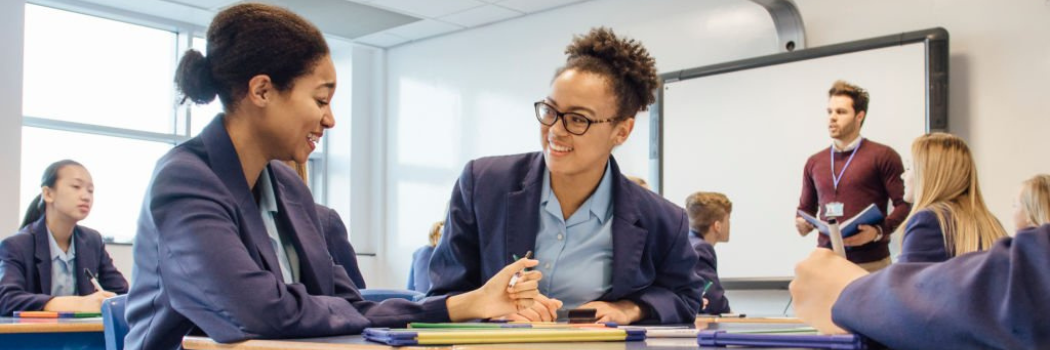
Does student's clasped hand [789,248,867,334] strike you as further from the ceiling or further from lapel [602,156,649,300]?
the ceiling

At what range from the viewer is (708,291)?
12.8 feet

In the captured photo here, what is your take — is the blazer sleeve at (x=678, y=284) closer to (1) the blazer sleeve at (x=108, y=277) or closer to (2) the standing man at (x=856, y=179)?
(1) the blazer sleeve at (x=108, y=277)

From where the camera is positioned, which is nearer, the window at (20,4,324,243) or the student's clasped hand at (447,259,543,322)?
the student's clasped hand at (447,259,543,322)

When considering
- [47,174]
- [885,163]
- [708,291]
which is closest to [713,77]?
[885,163]

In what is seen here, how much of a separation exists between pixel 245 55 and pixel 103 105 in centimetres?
627

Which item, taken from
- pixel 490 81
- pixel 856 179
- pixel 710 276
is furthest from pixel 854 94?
pixel 490 81

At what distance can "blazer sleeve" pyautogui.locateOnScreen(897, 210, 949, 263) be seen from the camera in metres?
3.33

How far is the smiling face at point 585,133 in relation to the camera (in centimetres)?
216

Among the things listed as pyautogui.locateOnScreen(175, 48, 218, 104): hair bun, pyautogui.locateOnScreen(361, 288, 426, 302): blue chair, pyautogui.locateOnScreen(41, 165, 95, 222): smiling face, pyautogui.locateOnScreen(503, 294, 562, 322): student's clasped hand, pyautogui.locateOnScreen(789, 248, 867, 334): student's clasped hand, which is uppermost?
pyautogui.locateOnScreen(175, 48, 218, 104): hair bun

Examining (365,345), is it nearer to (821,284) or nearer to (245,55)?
(821,284)

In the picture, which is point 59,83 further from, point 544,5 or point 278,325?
point 278,325

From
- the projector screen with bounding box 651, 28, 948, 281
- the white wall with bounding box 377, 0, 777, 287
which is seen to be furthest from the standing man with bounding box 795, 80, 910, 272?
the white wall with bounding box 377, 0, 777, 287

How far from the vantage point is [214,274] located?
57.4 inches

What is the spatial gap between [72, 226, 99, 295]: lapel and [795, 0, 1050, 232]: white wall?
163 inches
